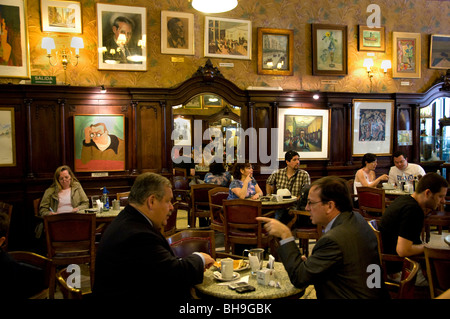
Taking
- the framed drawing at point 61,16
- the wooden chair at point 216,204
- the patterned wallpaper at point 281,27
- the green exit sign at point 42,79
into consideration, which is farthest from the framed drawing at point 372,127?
the green exit sign at point 42,79

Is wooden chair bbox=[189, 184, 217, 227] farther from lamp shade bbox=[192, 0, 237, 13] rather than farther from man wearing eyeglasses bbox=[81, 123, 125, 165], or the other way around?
lamp shade bbox=[192, 0, 237, 13]

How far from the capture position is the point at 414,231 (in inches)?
120

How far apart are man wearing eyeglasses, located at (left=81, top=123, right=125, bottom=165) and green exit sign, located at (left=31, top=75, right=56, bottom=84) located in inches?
41.7

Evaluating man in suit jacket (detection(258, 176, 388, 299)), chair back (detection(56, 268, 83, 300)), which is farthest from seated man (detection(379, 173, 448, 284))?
chair back (detection(56, 268, 83, 300))

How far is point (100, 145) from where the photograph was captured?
7105 millimetres

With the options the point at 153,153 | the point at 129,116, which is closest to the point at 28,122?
the point at 129,116

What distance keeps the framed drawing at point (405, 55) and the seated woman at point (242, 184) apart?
5.49 metres

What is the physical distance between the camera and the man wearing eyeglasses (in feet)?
23.0

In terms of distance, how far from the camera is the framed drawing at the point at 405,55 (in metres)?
8.83

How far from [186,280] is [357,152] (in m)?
7.44

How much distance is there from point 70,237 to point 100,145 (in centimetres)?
328

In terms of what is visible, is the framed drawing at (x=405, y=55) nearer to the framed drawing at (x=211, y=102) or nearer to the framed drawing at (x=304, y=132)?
the framed drawing at (x=304, y=132)
